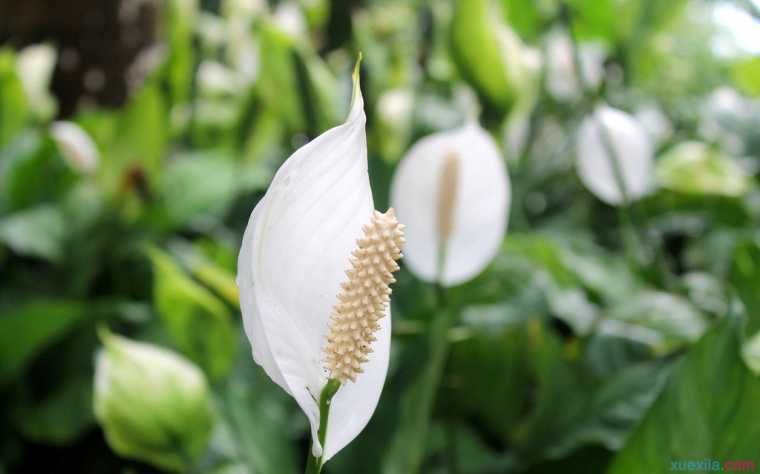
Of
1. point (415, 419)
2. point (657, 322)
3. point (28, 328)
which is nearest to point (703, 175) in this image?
point (657, 322)

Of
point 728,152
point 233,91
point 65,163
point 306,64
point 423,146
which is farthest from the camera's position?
point 233,91

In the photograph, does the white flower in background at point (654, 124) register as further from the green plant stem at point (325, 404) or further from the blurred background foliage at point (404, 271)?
the green plant stem at point (325, 404)

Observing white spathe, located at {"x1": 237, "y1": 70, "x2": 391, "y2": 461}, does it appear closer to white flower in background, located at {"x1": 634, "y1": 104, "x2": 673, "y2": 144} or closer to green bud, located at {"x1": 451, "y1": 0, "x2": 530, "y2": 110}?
green bud, located at {"x1": 451, "y1": 0, "x2": 530, "y2": 110}

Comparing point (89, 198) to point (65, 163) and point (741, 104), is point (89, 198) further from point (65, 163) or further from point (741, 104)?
point (741, 104)

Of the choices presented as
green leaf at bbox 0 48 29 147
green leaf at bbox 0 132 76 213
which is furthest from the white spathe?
green leaf at bbox 0 48 29 147

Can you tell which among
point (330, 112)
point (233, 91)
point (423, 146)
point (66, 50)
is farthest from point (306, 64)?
point (66, 50)

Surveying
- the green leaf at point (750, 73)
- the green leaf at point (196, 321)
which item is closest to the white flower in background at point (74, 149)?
the green leaf at point (196, 321)
